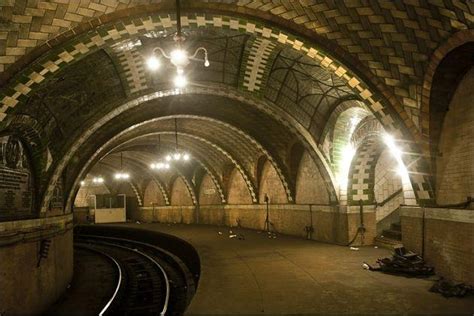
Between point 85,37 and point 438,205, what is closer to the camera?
point 85,37

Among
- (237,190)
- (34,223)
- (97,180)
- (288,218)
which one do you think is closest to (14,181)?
(34,223)

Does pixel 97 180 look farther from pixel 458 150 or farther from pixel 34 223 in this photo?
pixel 458 150

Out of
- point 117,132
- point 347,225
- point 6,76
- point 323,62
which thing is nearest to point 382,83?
point 323,62

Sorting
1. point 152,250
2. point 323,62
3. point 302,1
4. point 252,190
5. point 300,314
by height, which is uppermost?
point 302,1

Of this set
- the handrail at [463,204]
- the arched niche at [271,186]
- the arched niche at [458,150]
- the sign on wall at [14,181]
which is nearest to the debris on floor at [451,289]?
the handrail at [463,204]

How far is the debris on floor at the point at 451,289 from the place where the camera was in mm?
5520

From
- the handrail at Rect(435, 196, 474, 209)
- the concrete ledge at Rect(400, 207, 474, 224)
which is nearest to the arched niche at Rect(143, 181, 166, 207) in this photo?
the concrete ledge at Rect(400, 207, 474, 224)

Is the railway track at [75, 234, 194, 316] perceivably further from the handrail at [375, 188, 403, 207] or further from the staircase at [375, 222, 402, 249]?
the handrail at [375, 188, 403, 207]

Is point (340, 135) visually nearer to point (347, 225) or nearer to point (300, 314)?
point (347, 225)

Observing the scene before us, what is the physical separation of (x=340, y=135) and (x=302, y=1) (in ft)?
16.9


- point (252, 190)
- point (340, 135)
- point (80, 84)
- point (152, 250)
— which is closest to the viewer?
point (80, 84)

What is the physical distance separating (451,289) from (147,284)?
9404 mm

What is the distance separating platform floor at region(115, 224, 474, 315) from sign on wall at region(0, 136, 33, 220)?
387 centimetres

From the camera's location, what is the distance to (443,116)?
6688 millimetres
